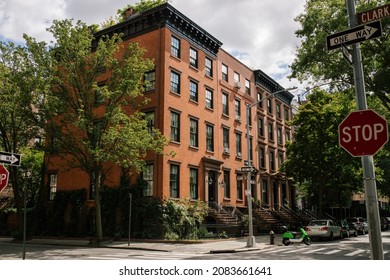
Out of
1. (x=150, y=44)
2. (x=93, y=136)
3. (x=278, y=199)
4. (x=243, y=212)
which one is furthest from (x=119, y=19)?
(x=278, y=199)

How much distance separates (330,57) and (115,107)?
1318 cm

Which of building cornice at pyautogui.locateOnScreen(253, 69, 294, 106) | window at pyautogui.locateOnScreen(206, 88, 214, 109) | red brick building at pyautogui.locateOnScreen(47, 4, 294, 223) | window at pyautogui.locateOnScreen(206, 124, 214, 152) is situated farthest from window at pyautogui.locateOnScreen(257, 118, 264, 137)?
window at pyautogui.locateOnScreen(206, 124, 214, 152)

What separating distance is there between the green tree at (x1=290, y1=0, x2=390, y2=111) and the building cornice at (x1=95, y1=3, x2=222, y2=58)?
9.75 m

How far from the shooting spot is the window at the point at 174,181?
27.1m

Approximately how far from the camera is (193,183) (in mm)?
29234

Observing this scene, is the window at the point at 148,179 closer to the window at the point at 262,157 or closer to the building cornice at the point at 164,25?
the building cornice at the point at 164,25

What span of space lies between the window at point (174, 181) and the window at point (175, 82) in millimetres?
5751

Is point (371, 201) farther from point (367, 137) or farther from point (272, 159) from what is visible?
point (272, 159)

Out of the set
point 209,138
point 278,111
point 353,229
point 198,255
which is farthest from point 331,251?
point 278,111

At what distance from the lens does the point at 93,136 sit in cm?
2373

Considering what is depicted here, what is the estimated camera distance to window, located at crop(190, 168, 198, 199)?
29.0 m

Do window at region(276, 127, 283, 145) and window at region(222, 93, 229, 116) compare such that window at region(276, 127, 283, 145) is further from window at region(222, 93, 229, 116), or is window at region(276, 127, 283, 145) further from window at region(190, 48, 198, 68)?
window at region(190, 48, 198, 68)

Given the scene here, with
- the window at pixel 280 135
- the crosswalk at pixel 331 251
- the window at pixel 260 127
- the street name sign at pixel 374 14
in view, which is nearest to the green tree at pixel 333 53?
the crosswalk at pixel 331 251

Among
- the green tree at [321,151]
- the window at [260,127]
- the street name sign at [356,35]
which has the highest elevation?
the window at [260,127]
